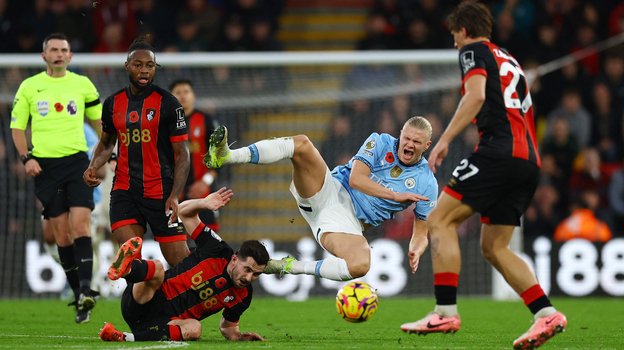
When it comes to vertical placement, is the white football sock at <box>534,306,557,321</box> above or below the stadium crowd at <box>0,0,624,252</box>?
below

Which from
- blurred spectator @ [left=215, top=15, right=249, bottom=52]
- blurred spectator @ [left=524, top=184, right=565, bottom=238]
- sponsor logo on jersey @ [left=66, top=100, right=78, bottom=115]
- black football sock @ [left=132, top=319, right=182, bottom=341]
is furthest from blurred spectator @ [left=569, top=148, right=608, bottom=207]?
black football sock @ [left=132, top=319, right=182, bottom=341]

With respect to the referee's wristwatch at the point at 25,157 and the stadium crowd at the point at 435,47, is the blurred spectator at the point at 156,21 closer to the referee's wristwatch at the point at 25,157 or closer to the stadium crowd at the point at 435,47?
the stadium crowd at the point at 435,47

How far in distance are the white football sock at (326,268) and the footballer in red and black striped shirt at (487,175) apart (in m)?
0.98

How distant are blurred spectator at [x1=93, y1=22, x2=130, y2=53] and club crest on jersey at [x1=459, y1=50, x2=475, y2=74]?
30.9 ft

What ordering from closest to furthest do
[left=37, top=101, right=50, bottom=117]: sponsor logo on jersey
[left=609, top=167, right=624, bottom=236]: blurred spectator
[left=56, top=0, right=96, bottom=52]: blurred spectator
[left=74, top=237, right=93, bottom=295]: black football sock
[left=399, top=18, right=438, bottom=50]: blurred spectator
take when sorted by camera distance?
[left=74, top=237, right=93, bottom=295]: black football sock
[left=37, top=101, right=50, bottom=117]: sponsor logo on jersey
[left=609, top=167, right=624, bottom=236]: blurred spectator
[left=56, top=0, right=96, bottom=52]: blurred spectator
[left=399, top=18, right=438, bottom=50]: blurred spectator

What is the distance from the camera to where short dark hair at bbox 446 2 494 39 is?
4.93 m

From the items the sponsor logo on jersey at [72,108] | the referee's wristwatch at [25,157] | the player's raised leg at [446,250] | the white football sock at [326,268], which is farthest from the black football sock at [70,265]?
the player's raised leg at [446,250]

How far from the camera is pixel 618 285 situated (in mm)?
10484

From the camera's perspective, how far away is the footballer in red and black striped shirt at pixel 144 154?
5945 mm

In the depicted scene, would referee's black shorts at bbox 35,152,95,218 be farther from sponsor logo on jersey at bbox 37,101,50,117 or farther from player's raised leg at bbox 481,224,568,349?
player's raised leg at bbox 481,224,568,349

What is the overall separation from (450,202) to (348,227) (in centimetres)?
149

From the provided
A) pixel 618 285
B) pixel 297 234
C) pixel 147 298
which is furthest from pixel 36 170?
pixel 618 285

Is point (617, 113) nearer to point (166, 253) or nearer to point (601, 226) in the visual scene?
point (601, 226)

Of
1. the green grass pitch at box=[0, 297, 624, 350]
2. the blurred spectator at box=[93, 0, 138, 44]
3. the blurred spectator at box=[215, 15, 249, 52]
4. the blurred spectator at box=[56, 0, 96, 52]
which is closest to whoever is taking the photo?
the green grass pitch at box=[0, 297, 624, 350]
